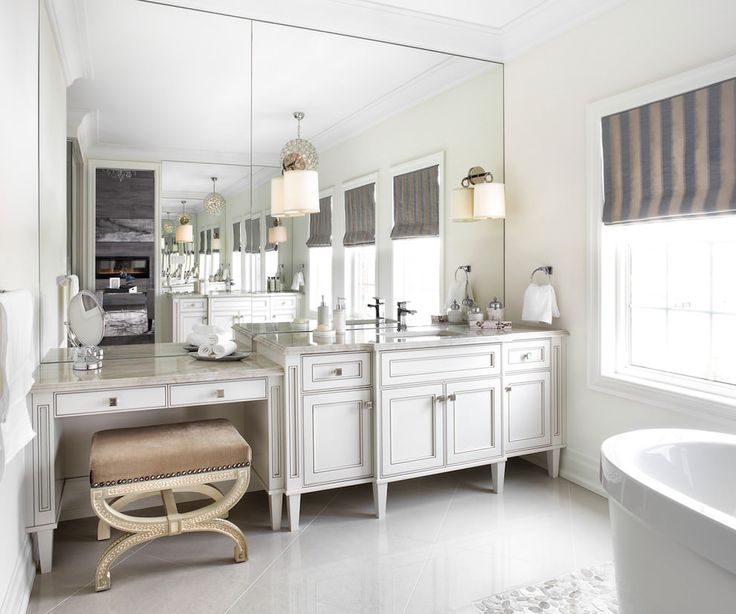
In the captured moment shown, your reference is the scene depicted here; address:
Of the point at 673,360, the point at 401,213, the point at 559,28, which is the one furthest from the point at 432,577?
the point at 559,28

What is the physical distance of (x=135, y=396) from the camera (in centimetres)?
252

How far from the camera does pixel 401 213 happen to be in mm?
3582

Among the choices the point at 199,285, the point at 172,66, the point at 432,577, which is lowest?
the point at 432,577

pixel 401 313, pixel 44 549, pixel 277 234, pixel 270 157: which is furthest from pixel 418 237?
pixel 44 549

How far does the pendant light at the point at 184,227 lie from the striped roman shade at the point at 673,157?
2178 mm

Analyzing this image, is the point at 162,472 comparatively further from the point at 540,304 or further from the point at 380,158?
the point at 540,304

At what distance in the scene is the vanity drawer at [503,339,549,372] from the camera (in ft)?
10.8

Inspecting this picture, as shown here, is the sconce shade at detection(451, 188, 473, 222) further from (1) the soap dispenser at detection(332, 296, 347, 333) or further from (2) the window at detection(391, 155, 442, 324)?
(1) the soap dispenser at detection(332, 296, 347, 333)

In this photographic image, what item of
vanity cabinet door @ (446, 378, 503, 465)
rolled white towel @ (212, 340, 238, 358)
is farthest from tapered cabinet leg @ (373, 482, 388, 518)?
rolled white towel @ (212, 340, 238, 358)

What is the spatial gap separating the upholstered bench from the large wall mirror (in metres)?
0.72

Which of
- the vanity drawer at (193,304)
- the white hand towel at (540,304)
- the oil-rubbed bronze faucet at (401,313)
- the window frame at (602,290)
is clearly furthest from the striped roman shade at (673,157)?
the vanity drawer at (193,304)

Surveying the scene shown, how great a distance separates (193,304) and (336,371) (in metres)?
0.86

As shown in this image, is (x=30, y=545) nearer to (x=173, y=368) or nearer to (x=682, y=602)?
(x=173, y=368)

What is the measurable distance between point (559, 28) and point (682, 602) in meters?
3.03
